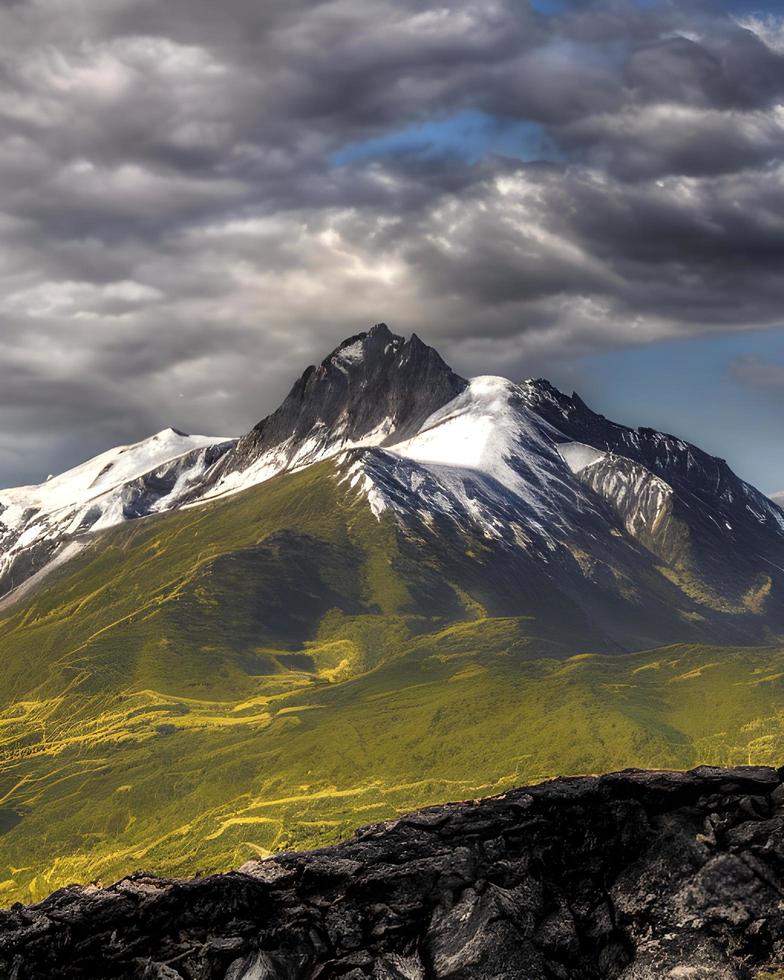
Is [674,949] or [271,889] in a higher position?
[271,889]

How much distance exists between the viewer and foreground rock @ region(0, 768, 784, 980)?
47281 mm

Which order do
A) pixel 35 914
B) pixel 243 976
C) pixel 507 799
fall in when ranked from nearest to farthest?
1. pixel 243 976
2. pixel 35 914
3. pixel 507 799

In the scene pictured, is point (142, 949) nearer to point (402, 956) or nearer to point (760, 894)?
point (402, 956)

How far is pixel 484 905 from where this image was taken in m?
48.7

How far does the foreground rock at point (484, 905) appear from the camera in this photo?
155ft

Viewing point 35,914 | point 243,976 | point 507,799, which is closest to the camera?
point 243,976

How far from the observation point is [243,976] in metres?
46.8

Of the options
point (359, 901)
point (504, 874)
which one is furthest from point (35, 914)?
point (504, 874)

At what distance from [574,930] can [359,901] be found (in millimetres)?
9485

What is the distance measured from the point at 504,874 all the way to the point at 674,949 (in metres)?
7.80

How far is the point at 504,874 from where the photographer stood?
5022 centimetres

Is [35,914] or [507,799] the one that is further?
[507,799]

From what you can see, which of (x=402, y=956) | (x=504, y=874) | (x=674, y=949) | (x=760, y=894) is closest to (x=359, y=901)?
(x=402, y=956)

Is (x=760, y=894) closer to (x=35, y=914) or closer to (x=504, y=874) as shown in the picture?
(x=504, y=874)
